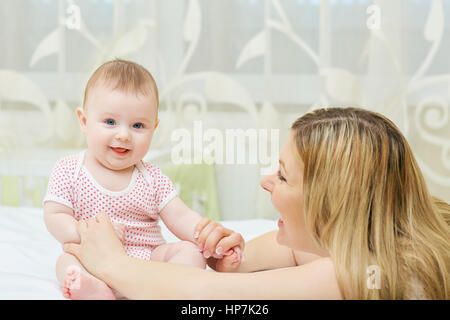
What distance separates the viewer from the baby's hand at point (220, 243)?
108 cm

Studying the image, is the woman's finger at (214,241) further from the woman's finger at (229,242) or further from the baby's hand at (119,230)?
the baby's hand at (119,230)

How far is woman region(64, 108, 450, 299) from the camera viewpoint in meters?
0.87

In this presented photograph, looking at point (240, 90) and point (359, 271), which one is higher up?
point (240, 90)

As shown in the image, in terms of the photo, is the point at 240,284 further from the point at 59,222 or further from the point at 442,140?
the point at 442,140

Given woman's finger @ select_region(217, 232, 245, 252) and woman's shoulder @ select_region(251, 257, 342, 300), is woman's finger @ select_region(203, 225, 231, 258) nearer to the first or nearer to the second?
woman's finger @ select_region(217, 232, 245, 252)

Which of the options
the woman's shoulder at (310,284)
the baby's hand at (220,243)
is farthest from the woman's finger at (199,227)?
the woman's shoulder at (310,284)

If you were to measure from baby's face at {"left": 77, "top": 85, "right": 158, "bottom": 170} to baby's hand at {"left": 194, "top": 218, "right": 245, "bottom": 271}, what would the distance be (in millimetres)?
202

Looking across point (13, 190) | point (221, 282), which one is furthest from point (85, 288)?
point (13, 190)

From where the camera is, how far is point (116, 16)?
2143 millimetres

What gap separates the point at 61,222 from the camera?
1.08 metres

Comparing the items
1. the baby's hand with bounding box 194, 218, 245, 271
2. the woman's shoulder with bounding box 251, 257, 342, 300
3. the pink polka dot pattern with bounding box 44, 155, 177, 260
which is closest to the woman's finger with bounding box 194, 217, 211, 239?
the baby's hand with bounding box 194, 218, 245, 271

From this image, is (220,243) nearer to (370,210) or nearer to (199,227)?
(199,227)
